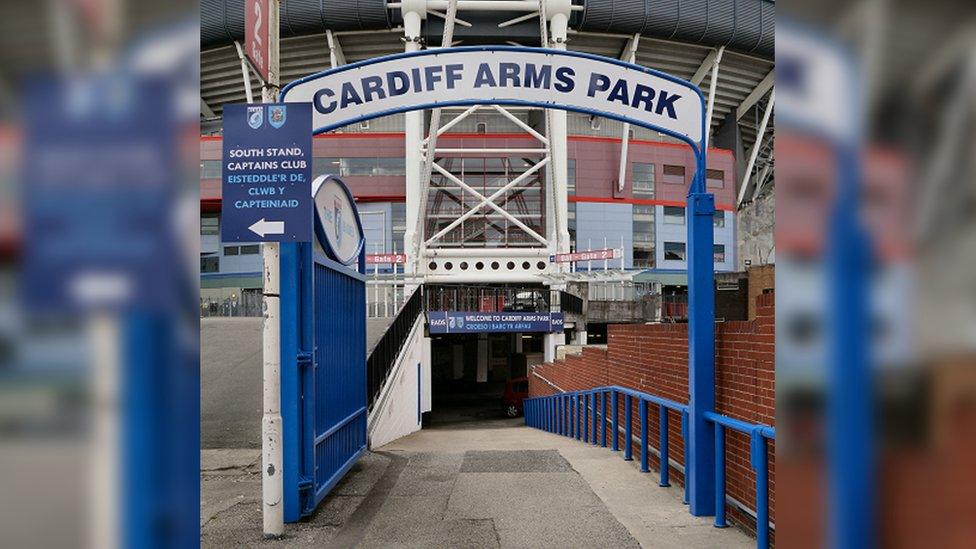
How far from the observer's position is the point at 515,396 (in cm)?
2816

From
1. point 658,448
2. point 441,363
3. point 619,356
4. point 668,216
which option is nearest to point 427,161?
point 441,363

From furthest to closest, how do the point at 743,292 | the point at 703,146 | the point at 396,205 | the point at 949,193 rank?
the point at 396,205 < the point at 743,292 < the point at 703,146 < the point at 949,193

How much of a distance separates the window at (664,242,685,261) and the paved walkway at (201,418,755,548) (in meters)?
34.0

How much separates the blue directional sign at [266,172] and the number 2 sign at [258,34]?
440 mm

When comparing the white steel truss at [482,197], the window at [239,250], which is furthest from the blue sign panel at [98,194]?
the window at [239,250]

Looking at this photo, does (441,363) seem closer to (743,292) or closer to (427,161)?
(427,161)

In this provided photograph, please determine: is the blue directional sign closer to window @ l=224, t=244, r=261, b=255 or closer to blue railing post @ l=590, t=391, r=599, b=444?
blue railing post @ l=590, t=391, r=599, b=444

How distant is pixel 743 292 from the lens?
14.4 m

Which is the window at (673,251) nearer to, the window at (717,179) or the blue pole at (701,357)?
the window at (717,179)

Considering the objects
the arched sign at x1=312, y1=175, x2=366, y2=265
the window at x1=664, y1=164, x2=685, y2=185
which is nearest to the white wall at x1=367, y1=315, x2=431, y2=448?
the arched sign at x1=312, y1=175, x2=366, y2=265

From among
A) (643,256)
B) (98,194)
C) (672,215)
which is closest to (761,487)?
(98,194)

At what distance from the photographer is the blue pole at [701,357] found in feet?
18.8

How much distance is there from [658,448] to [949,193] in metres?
7.17

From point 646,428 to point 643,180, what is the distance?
34.7m
